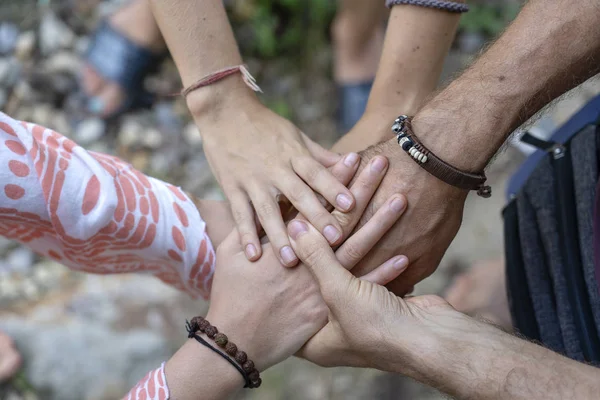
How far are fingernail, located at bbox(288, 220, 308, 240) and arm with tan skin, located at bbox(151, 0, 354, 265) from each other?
0.7 inches

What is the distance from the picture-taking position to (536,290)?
1.20 meters

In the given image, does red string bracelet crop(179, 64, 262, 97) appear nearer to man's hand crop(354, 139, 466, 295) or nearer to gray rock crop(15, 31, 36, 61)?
man's hand crop(354, 139, 466, 295)

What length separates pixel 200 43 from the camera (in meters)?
1.23

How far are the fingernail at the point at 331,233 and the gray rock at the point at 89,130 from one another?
1361 millimetres

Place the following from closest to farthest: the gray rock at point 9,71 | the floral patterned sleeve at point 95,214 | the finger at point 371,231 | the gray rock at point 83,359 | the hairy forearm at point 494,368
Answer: the hairy forearm at point 494,368, the floral patterned sleeve at point 95,214, the finger at point 371,231, the gray rock at point 83,359, the gray rock at point 9,71

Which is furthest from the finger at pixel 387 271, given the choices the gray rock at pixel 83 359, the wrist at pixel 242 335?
the gray rock at pixel 83 359

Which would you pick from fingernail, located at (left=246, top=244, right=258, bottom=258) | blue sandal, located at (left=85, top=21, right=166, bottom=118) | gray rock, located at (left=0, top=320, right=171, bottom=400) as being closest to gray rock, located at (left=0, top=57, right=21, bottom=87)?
blue sandal, located at (left=85, top=21, right=166, bottom=118)

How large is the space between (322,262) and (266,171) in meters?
0.25

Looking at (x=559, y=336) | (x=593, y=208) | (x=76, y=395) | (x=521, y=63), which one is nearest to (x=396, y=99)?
(x=521, y=63)

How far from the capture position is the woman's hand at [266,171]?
1139mm

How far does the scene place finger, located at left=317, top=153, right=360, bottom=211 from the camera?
3.84ft

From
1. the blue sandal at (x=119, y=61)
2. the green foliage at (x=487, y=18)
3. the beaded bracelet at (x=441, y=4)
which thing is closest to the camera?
the beaded bracelet at (x=441, y=4)

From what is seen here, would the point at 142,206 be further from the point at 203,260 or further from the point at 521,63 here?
the point at 521,63

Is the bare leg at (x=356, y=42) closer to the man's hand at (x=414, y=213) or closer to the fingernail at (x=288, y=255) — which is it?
the man's hand at (x=414, y=213)
